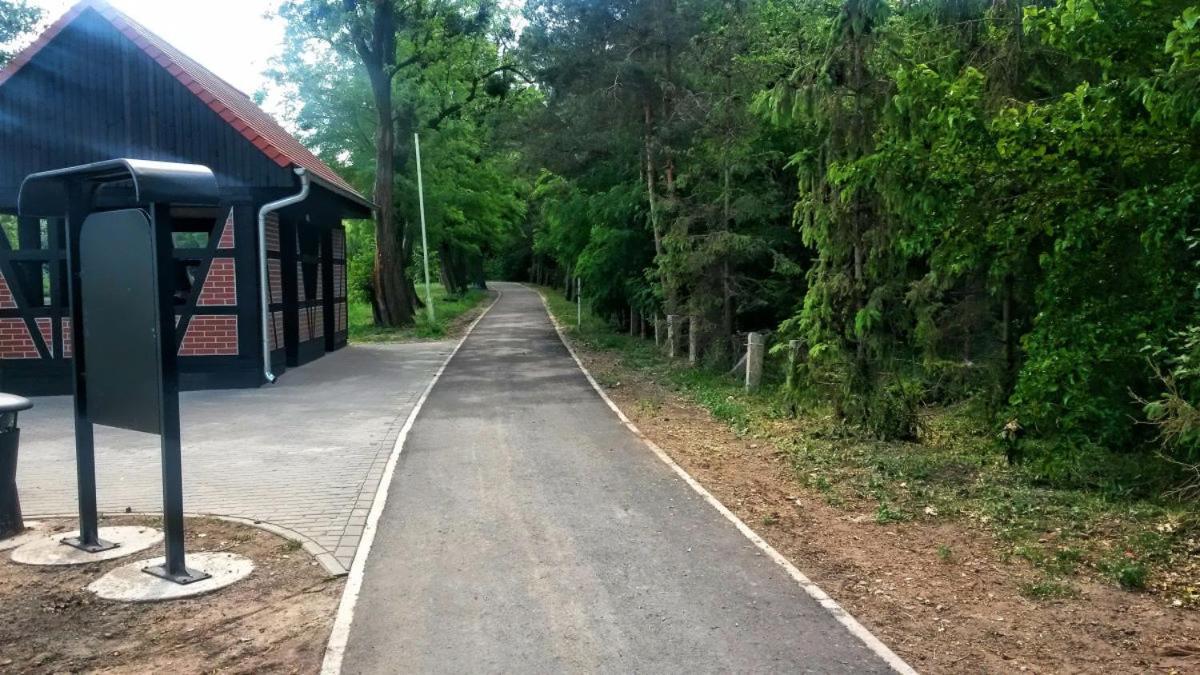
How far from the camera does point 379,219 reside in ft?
95.6

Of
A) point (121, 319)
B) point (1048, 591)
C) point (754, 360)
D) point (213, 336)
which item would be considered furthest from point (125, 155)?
point (1048, 591)

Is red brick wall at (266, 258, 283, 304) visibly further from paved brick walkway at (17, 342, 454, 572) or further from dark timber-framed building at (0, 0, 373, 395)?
paved brick walkway at (17, 342, 454, 572)

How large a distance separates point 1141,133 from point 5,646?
329 inches

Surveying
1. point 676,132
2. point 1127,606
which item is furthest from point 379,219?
point 1127,606

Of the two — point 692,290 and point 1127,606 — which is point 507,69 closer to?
point 692,290

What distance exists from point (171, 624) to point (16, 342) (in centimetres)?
1281

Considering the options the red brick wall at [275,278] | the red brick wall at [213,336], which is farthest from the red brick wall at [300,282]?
the red brick wall at [213,336]

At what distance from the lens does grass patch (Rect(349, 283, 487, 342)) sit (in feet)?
91.8

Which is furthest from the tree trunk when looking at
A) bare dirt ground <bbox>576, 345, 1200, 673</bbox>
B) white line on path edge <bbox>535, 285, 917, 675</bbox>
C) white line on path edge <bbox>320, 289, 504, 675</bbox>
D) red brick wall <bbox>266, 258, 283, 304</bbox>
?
bare dirt ground <bbox>576, 345, 1200, 673</bbox>

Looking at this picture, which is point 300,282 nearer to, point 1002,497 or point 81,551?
point 81,551

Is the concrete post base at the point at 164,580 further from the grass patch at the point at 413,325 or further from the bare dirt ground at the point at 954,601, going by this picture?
the grass patch at the point at 413,325

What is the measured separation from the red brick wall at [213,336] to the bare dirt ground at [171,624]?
9699 millimetres

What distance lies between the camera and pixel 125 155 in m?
15.3

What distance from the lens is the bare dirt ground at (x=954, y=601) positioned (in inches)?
181
